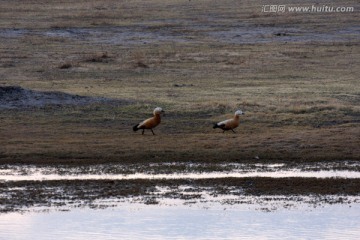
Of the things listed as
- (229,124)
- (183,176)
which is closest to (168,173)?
(183,176)

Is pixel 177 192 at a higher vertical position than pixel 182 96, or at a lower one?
lower

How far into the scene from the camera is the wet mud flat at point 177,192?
14836mm

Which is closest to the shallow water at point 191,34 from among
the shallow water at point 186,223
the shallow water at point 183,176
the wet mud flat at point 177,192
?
the shallow water at point 183,176

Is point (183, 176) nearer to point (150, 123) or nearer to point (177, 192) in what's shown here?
point (177, 192)

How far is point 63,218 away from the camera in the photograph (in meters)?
13.9

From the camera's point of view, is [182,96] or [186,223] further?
[182,96]

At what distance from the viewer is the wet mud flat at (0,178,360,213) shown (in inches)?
584

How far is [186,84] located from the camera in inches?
1185

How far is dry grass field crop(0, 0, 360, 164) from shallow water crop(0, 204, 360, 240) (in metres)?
4.51

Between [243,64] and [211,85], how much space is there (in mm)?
5579

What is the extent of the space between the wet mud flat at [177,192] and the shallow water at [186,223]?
366 mm

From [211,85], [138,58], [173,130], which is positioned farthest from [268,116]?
[138,58]

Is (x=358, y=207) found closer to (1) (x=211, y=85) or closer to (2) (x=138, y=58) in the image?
(1) (x=211, y=85)

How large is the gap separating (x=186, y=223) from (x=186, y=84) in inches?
646
